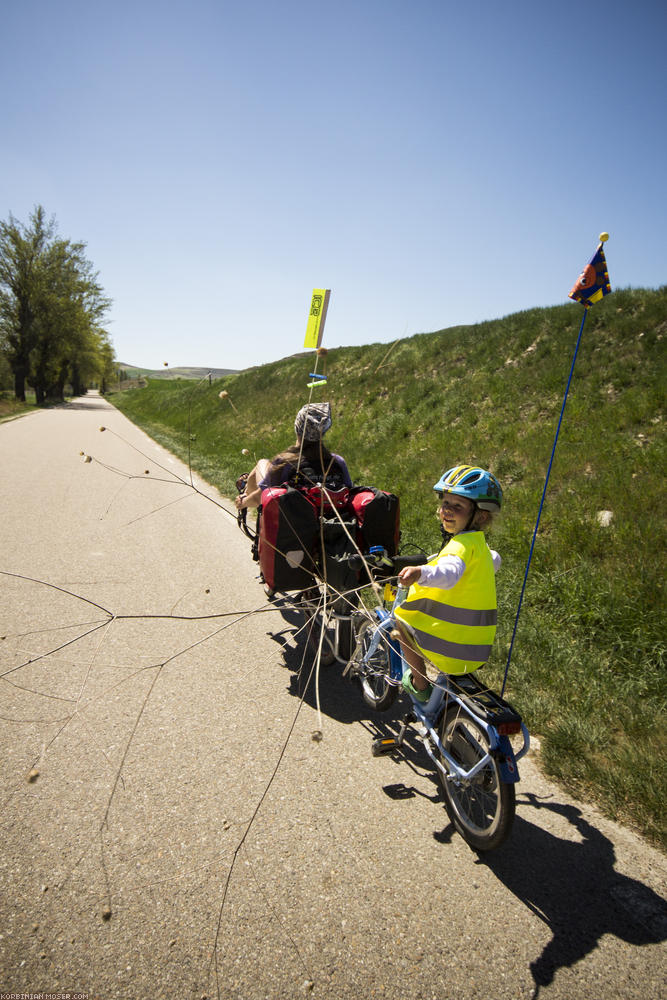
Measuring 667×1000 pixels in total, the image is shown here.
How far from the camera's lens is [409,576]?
230 centimetres

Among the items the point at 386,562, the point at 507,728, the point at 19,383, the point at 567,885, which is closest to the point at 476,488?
the point at 386,562

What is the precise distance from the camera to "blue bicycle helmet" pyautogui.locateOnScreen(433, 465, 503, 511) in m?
2.54

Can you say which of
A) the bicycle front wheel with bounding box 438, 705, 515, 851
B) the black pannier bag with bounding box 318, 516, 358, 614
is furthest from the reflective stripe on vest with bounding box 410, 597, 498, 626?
the black pannier bag with bounding box 318, 516, 358, 614

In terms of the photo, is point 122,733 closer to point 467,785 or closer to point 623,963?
point 467,785

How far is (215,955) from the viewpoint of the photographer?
184 cm

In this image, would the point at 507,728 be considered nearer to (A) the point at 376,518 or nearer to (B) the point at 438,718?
(B) the point at 438,718

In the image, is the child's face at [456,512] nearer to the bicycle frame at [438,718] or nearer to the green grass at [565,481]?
the bicycle frame at [438,718]

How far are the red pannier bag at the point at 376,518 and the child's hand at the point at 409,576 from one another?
1.25m

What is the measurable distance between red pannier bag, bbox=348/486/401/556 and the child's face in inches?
37.6

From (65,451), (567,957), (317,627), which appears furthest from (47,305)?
(567,957)

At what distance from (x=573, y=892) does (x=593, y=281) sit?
301 cm

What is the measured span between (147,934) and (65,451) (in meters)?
15.1

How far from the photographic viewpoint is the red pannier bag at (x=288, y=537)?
336 cm

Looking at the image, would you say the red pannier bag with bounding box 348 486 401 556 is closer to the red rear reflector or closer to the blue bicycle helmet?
the blue bicycle helmet
